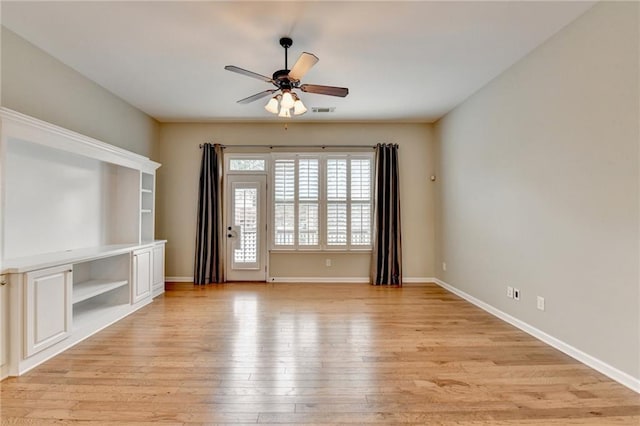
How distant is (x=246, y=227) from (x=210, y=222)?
0.64m

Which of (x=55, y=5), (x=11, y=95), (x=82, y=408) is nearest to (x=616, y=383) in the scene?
(x=82, y=408)

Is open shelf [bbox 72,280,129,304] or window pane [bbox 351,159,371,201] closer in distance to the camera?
open shelf [bbox 72,280,129,304]

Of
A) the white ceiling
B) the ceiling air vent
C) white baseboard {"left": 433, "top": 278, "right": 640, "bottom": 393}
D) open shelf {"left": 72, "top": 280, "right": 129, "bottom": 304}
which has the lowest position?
white baseboard {"left": 433, "top": 278, "right": 640, "bottom": 393}

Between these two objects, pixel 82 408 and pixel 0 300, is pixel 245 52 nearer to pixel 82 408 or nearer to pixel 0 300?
pixel 0 300

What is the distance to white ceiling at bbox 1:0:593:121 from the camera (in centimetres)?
260

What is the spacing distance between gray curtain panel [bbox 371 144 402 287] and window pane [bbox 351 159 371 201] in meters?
0.21

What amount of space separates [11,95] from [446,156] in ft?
A: 18.4

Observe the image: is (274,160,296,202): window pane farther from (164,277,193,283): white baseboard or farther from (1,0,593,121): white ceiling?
(164,277,193,283): white baseboard

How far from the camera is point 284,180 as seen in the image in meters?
5.79

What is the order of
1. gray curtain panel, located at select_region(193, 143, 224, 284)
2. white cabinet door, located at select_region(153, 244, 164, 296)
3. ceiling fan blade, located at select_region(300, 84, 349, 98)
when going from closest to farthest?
ceiling fan blade, located at select_region(300, 84, 349, 98) < white cabinet door, located at select_region(153, 244, 164, 296) < gray curtain panel, located at select_region(193, 143, 224, 284)

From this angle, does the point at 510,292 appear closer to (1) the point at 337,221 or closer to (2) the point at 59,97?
(1) the point at 337,221

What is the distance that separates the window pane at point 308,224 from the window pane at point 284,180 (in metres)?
0.33

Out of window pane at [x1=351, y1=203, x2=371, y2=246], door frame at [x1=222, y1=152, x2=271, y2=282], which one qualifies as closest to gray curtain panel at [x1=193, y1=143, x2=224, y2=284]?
door frame at [x1=222, y1=152, x2=271, y2=282]

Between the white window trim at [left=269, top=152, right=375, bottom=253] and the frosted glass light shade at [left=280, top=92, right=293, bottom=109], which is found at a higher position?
the frosted glass light shade at [left=280, top=92, right=293, bottom=109]
